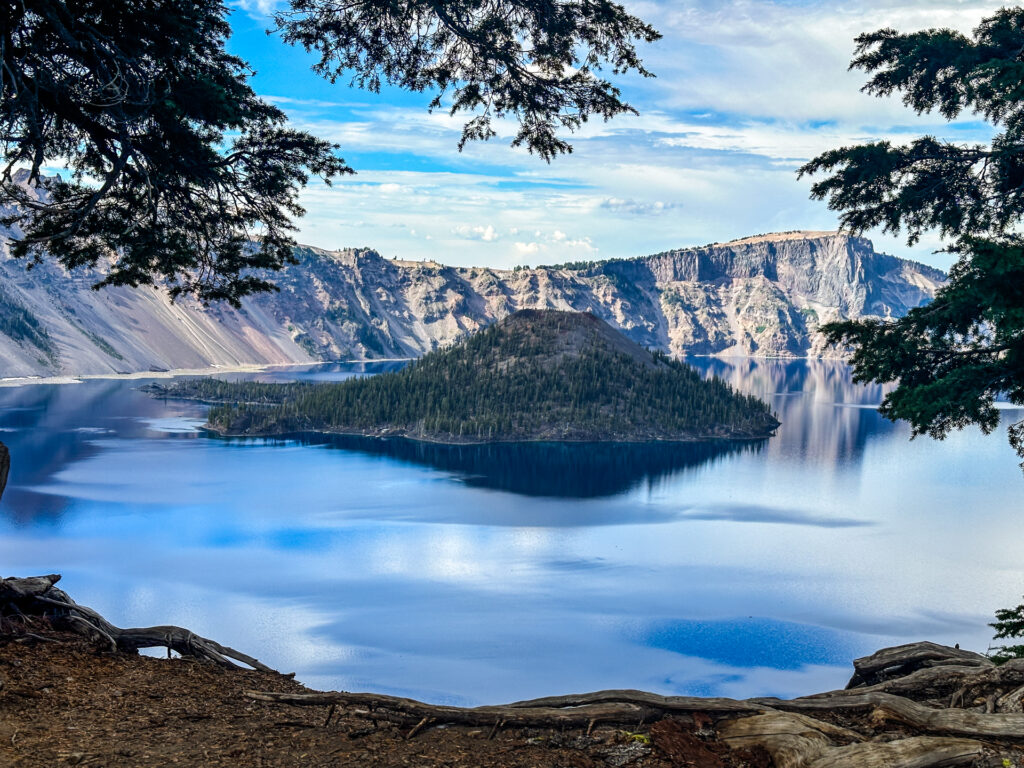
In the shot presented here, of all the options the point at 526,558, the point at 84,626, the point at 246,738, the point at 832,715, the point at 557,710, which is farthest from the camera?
the point at 526,558

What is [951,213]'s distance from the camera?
942 inches

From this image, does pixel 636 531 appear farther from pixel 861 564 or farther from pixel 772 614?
pixel 772 614

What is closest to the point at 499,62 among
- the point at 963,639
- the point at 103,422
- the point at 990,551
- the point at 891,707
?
the point at 891,707

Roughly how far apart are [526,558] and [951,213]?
74.5 meters

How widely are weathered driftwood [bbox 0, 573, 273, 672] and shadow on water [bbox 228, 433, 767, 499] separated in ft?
383

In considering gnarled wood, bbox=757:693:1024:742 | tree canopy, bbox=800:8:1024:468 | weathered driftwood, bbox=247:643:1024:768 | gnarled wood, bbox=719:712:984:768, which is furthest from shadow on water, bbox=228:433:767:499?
gnarled wood, bbox=719:712:984:768

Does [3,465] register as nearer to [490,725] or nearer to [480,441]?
[490,725]

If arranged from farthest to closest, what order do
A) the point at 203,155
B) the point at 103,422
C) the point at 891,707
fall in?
the point at 103,422
the point at 203,155
the point at 891,707

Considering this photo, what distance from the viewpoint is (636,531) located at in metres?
108

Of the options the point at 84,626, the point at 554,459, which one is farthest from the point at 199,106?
the point at 554,459

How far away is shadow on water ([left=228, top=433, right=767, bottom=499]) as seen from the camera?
464ft

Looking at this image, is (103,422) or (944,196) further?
(103,422)

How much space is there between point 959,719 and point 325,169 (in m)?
14.7

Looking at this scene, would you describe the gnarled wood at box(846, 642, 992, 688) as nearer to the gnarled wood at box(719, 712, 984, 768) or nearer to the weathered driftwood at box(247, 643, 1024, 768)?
the weathered driftwood at box(247, 643, 1024, 768)
